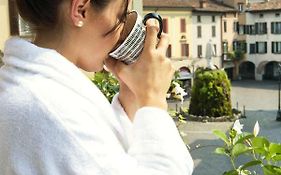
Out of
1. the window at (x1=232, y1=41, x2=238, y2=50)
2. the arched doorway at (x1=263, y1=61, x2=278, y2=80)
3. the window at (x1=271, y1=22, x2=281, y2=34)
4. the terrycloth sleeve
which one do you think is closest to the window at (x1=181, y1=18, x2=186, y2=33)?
the window at (x1=232, y1=41, x2=238, y2=50)

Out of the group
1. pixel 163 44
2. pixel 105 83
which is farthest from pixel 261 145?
pixel 105 83

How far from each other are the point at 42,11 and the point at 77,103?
0.54 feet

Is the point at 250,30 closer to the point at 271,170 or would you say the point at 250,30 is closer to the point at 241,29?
the point at 241,29

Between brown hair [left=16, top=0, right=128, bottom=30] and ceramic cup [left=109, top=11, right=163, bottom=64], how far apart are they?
103mm

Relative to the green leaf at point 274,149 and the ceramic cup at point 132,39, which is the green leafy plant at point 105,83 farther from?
the ceramic cup at point 132,39

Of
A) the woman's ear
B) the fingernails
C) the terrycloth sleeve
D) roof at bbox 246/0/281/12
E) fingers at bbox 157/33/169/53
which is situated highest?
roof at bbox 246/0/281/12

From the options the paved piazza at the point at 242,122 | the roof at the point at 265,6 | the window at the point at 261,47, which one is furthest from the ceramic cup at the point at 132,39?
the window at the point at 261,47

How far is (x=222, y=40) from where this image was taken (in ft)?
123

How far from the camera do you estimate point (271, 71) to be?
129 ft

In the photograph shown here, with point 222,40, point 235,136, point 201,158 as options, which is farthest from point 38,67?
point 222,40

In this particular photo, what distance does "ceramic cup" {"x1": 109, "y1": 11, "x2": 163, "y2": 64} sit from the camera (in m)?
0.98

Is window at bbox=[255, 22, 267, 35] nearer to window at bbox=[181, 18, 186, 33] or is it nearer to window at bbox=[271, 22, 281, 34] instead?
window at bbox=[271, 22, 281, 34]

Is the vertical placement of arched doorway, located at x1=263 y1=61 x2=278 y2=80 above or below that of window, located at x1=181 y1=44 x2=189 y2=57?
below

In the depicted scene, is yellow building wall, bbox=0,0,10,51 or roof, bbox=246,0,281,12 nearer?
yellow building wall, bbox=0,0,10,51
